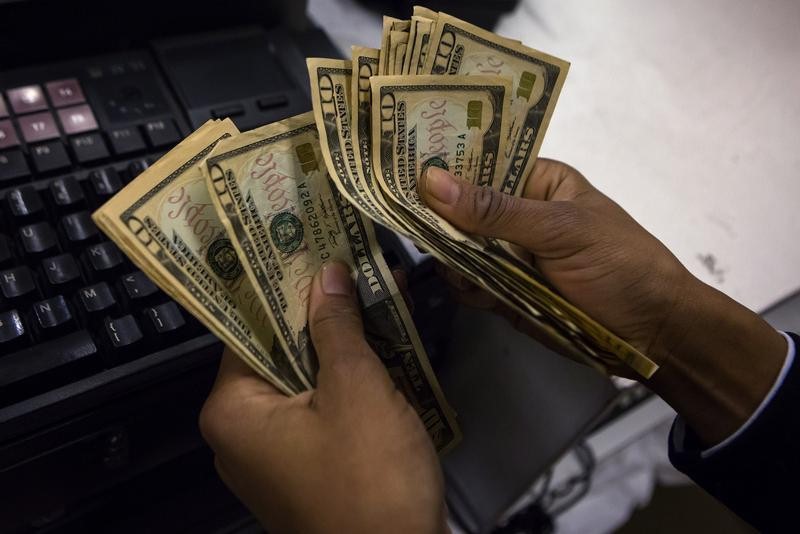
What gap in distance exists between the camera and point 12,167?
19.7 inches

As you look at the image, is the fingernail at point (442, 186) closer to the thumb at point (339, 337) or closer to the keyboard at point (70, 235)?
the thumb at point (339, 337)

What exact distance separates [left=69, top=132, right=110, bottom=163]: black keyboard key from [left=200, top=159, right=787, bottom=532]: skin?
22 cm

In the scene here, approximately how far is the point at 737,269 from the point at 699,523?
0.40 metres

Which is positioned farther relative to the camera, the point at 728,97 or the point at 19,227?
the point at 728,97

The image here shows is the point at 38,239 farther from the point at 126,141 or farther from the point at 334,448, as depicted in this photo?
the point at 334,448

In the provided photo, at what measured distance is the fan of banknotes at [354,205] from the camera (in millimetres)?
426

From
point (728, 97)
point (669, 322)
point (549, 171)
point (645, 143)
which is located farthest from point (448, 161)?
point (728, 97)

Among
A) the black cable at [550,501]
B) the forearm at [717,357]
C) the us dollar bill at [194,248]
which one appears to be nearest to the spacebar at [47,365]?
the us dollar bill at [194,248]

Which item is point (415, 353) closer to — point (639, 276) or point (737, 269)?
point (639, 276)

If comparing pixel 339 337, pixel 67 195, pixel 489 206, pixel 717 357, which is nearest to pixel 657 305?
pixel 717 357

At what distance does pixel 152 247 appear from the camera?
0.41 metres

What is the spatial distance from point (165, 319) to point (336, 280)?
0.44 ft

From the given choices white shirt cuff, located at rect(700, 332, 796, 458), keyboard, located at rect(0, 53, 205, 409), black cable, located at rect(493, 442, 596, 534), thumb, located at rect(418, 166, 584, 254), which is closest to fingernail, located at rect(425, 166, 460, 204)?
thumb, located at rect(418, 166, 584, 254)

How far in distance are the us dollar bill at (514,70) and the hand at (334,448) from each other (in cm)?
23
